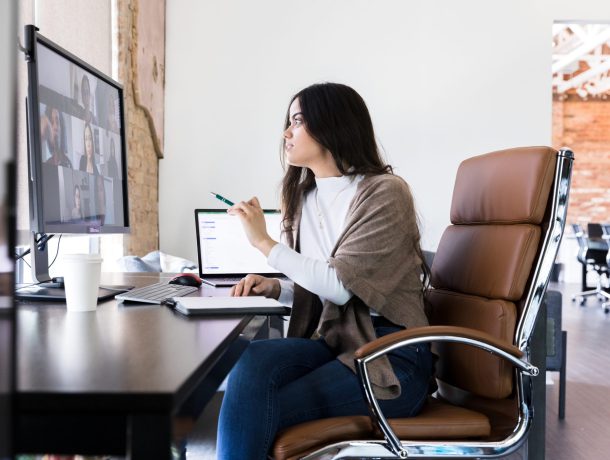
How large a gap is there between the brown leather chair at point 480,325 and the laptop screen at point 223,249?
823 millimetres

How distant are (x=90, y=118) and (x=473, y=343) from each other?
1025 mm

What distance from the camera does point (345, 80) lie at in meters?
4.80

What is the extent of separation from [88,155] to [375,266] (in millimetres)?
726

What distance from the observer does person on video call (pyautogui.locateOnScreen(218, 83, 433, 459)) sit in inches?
53.2

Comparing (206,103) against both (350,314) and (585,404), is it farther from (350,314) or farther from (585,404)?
(350,314)

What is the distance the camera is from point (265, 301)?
1361 millimetres

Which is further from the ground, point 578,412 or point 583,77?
point 583,77

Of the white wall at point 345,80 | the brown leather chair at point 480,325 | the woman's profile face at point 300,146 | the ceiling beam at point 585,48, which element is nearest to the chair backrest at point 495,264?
the brown leather chair at point 480,325

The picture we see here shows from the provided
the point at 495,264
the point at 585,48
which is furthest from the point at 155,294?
the point at 585,48

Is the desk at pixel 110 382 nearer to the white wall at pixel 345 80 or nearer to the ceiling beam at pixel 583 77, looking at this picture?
the white wall at pixel 345 80

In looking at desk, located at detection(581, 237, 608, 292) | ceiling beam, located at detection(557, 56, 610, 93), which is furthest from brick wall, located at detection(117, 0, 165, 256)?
ceiling beam, located at detection(557, 56, 610, 93)

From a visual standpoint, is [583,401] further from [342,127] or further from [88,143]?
[88,143]

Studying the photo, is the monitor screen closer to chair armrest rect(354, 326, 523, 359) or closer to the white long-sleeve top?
the white long-sleeve top

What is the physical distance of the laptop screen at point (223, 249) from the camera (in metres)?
2.43
